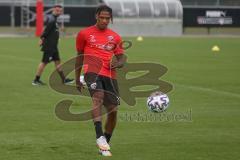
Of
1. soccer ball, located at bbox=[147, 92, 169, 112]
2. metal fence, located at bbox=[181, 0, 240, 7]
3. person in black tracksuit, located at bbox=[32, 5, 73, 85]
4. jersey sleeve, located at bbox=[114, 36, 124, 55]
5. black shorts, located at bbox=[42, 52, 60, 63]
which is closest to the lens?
jersey sleeve, located at bbox=[114, 36, 124, 55]

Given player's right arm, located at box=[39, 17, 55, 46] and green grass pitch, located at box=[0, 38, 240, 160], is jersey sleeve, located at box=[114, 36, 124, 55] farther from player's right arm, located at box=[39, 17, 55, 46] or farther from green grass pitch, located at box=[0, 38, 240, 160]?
player's right arm, located at box=[39, 17, 55, 46]

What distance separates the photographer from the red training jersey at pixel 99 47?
9.98m

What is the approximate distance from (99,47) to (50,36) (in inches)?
397

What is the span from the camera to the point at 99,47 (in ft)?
32.8

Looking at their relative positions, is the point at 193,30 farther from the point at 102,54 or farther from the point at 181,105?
the point at 102,54

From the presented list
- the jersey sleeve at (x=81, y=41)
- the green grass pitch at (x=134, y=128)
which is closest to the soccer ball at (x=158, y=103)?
the green grass pitch at (x=134, y=128)

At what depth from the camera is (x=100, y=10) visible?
32.5ft

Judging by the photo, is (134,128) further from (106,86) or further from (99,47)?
(99,47)

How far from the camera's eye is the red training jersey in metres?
9.98

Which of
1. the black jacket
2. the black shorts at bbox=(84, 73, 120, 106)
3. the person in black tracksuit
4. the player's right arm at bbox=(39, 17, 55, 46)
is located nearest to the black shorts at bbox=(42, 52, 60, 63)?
the person in black tracksuit

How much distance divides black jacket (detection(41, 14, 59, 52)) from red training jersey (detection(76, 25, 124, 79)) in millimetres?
9722

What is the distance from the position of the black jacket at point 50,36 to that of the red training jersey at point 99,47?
9.72 m

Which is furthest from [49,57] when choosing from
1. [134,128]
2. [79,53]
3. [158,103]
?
[79,53]

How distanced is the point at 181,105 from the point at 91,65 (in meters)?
5.78
